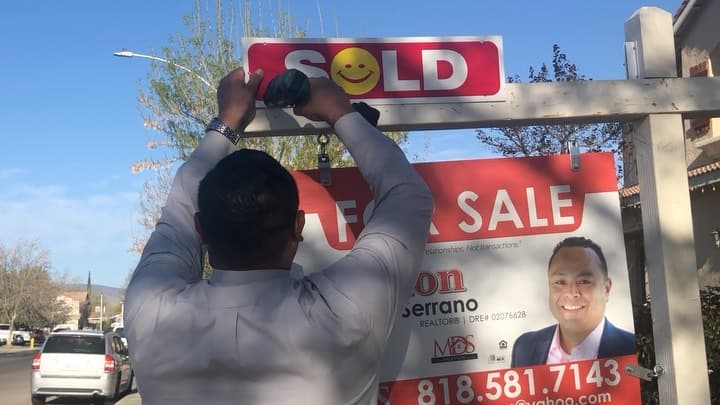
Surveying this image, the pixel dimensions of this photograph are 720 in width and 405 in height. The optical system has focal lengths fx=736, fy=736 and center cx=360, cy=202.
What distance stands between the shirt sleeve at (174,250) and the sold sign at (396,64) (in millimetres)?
727

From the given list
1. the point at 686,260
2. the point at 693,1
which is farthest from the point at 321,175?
the point at 693,1

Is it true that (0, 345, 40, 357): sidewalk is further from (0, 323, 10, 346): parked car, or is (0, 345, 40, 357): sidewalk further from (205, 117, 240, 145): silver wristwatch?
(205, 117, 240, 145): silver wristwatch

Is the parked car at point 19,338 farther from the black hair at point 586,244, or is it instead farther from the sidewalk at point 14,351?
the black hair at point 586,244

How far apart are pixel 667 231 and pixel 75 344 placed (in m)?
14.8

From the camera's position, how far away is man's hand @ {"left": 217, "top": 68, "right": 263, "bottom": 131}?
2328 millimetres

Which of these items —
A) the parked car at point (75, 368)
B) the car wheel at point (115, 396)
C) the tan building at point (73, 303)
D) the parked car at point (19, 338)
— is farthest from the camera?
the tan building at point (73, 303)

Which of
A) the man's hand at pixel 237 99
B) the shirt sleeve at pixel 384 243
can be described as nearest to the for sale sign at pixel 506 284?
the man's hand at pixel 237 99

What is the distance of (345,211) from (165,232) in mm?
1128

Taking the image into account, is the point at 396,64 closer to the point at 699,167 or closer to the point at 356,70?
the point at 356,70

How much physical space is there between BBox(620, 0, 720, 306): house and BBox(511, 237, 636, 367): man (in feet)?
30.5

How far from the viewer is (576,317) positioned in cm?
302

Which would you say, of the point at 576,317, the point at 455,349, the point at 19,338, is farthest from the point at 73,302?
the point at 576,317

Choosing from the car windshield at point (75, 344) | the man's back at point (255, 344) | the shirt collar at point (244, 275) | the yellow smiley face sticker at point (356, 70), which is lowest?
the car windshield at point (75, 344)

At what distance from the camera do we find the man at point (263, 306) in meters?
1.56
